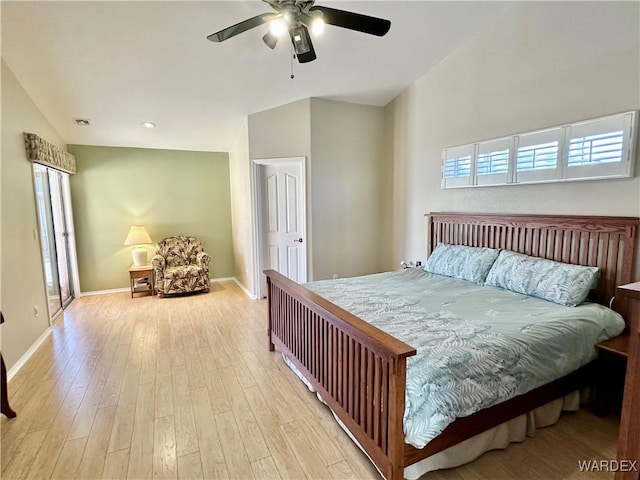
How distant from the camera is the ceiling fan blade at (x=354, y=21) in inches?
80.7

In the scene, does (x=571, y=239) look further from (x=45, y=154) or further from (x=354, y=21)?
(x=45, y=154)

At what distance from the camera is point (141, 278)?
5.51m

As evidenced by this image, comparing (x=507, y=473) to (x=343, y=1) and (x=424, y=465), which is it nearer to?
(x=424, y=465)

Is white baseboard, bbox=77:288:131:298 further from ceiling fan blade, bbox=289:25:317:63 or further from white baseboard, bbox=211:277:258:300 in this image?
ceiling fan blade, bbox=289:25:317:63

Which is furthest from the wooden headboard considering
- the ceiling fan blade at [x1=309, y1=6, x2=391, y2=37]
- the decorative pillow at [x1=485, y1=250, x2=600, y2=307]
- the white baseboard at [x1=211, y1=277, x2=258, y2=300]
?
the white baseboard at [x1=211, y1=277, x2=258, y2=300]

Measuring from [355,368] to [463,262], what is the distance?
6.34 feet

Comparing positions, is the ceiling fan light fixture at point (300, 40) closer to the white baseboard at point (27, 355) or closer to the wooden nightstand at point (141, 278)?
the white baseboard at point (27, 355)

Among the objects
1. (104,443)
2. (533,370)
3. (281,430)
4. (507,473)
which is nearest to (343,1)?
(533,370)

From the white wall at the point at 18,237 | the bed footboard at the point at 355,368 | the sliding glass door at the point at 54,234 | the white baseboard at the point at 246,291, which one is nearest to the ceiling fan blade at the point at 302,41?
the bed footboard at the point at 355,368

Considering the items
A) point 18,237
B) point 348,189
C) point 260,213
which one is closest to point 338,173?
point 348,189

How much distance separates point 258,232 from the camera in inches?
188

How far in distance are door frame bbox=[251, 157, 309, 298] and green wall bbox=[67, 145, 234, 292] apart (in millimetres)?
1619

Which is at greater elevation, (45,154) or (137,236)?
(45,154)

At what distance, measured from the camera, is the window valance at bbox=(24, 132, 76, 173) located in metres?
3.42
